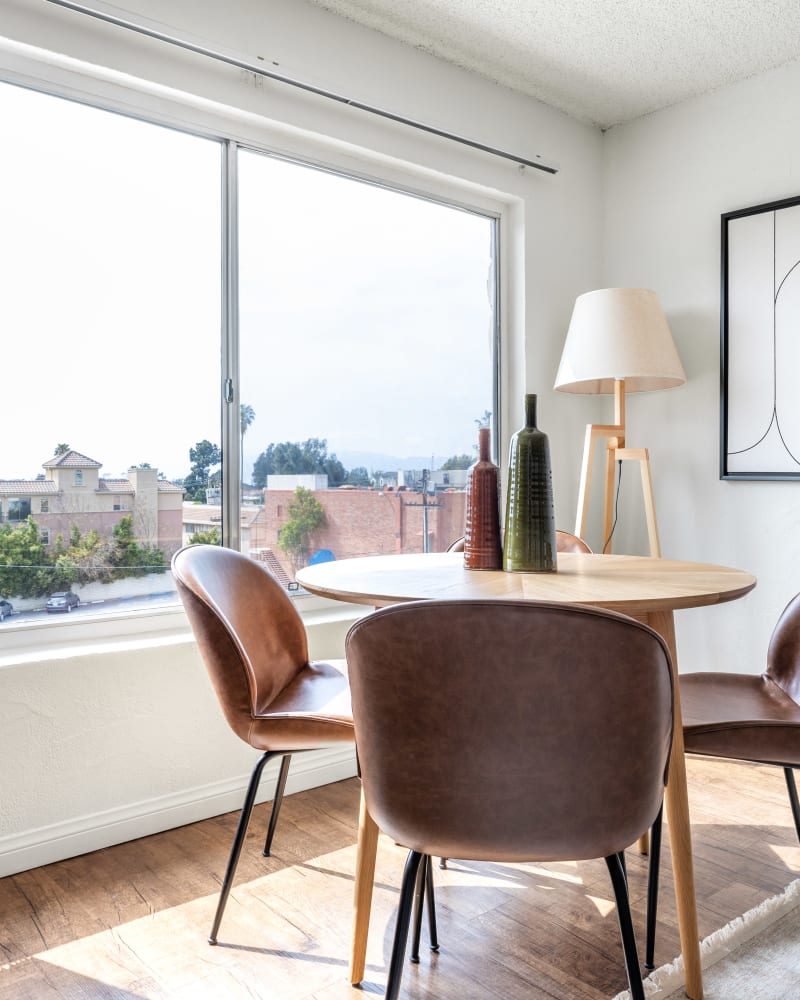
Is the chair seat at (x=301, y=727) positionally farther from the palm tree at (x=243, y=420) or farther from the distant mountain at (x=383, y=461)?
the distant mountain at (x=383, y=461)

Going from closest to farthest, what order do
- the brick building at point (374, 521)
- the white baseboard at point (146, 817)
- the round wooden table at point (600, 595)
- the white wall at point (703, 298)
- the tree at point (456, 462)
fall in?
the round wooden table at point (600, 595) → the white baseboard at point (146, 817) → the brick building at point (374, 521) → the white wall at point (703, 298) → the tree at point (456, 462)

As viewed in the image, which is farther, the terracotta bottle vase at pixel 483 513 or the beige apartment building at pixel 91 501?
the beige apartment building at pixel 91 501

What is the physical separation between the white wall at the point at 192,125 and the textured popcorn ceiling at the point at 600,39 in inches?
3.8

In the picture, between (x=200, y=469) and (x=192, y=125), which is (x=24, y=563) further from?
(x=192, y=125)

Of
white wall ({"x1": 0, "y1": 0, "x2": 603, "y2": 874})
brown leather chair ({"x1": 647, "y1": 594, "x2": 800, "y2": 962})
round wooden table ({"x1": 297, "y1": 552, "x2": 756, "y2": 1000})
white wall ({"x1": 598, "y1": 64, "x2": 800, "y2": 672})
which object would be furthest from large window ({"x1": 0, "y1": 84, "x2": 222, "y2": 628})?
white wall ({"x1": 598, "y1": 64, "x2": 800, "y2": 672})

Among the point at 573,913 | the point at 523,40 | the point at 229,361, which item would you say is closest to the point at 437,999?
the point at 573,913

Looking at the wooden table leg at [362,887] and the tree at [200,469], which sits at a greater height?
the tree at [200,469]

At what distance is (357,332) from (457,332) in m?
0.51

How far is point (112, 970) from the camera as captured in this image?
163cm

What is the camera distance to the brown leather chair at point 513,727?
3.53ft

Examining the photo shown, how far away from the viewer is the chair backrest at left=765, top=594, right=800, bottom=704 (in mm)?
1926

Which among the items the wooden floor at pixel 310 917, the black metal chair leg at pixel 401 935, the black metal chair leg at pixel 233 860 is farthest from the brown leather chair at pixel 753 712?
the black metal chair leg at pixel 233 860

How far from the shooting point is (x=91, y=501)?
7.48 feet

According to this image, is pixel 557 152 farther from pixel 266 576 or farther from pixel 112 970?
pixel 112 970
